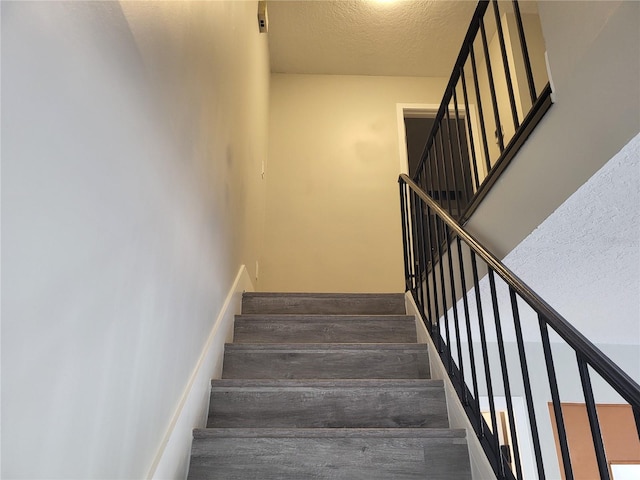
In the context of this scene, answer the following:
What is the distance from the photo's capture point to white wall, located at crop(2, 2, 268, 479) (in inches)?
28.3

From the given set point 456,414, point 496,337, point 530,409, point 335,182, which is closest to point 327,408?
point 456,414

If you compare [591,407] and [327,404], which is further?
[327,404]

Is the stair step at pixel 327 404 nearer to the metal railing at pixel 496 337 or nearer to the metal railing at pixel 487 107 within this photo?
the metal railing at pixel 496 337

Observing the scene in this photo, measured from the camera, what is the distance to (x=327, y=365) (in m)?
2.26

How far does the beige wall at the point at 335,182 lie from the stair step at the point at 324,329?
1560mm

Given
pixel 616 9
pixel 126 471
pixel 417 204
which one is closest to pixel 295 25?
pixel 417 204

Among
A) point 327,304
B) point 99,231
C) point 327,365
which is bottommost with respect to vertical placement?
point 327,365

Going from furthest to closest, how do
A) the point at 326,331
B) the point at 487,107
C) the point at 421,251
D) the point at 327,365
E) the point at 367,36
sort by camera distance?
the point at 487,107 → the point at 367,36 → the point at 421,251 → the point at 326,331 → the point at 327,365

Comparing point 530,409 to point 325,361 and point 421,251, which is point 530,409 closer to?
point 325,361

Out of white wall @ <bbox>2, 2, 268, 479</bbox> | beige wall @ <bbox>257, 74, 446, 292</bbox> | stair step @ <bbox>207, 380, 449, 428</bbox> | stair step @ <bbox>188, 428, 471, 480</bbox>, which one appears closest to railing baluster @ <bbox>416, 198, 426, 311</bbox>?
stair step @ <bbox>207, 380, 449, 428</bbox>

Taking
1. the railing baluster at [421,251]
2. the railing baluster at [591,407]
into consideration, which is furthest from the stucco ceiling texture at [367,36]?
the railing baluster at [591,407]

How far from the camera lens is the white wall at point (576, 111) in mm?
1208

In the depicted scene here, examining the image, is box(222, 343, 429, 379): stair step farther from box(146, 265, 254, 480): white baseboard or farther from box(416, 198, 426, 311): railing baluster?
box(416, 198, 426, 311): railing baluster

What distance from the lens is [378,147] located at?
4.71 meters
